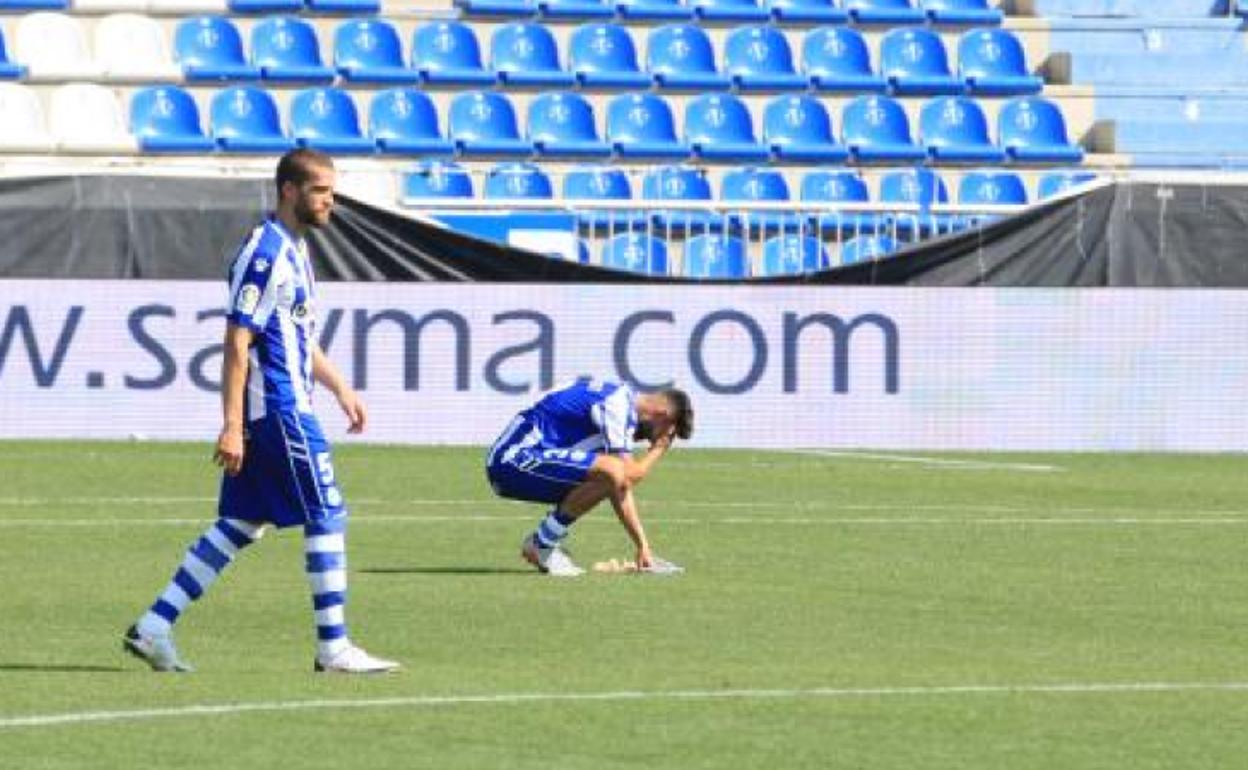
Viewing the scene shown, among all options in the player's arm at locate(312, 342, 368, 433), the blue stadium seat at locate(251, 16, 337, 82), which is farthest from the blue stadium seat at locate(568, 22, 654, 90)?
the player's arm at locate(312, 342, 368, 433)

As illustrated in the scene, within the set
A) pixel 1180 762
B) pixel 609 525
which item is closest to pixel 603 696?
pixel 1180 762

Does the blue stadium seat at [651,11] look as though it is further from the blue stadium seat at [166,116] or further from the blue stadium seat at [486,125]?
the blue stadium seat at [166,116]

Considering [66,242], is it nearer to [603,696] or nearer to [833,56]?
[833,56]

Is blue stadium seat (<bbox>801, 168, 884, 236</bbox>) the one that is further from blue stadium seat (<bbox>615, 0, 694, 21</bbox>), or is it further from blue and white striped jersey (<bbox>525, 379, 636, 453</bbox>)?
blue and white striped jersey (<bbox>525, 379, 636, 453</bbox>)

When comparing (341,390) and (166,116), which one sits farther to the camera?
(166,116)

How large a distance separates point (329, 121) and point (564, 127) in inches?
89.4


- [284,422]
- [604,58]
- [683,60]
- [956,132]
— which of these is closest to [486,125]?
[604,58]

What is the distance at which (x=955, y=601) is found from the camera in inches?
573

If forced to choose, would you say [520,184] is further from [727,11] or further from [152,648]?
[152,648]

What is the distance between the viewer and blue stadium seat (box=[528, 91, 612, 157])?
1210 inches

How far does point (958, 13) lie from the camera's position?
3428cm

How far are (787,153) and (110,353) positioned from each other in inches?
334

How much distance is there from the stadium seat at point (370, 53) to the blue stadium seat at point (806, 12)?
4.03 m

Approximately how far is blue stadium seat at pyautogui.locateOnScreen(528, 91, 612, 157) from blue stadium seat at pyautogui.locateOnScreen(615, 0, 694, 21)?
64.1 inches
